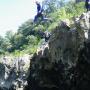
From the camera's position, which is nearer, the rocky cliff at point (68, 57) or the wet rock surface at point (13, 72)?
the rocky cliff at point (68, 57)

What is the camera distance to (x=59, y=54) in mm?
14727

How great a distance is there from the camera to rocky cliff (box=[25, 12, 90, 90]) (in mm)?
13336

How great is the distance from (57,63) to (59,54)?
803 mm

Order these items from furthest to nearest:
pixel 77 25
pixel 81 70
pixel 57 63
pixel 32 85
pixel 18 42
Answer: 1. pixel 18 42
2. pixel 32 85
3. pixel 57 63
4. pixel 81 70
5. pixel 77 25

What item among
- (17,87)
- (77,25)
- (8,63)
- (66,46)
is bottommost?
(17,87)

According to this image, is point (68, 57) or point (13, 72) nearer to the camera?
point (68, 57)

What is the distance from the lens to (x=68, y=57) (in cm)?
1428

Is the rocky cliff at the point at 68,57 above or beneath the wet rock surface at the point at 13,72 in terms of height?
above

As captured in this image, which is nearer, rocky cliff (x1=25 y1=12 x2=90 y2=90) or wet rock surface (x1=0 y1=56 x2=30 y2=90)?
rocky cliff (x1=25 y1=12 x2=90 y2=90)

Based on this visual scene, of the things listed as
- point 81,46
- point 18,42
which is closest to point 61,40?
point 81,46

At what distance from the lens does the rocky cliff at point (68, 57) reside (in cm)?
1334

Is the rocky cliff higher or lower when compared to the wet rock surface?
higher

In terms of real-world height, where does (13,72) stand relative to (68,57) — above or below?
below

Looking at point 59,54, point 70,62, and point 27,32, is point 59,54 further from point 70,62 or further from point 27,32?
point 27,32
